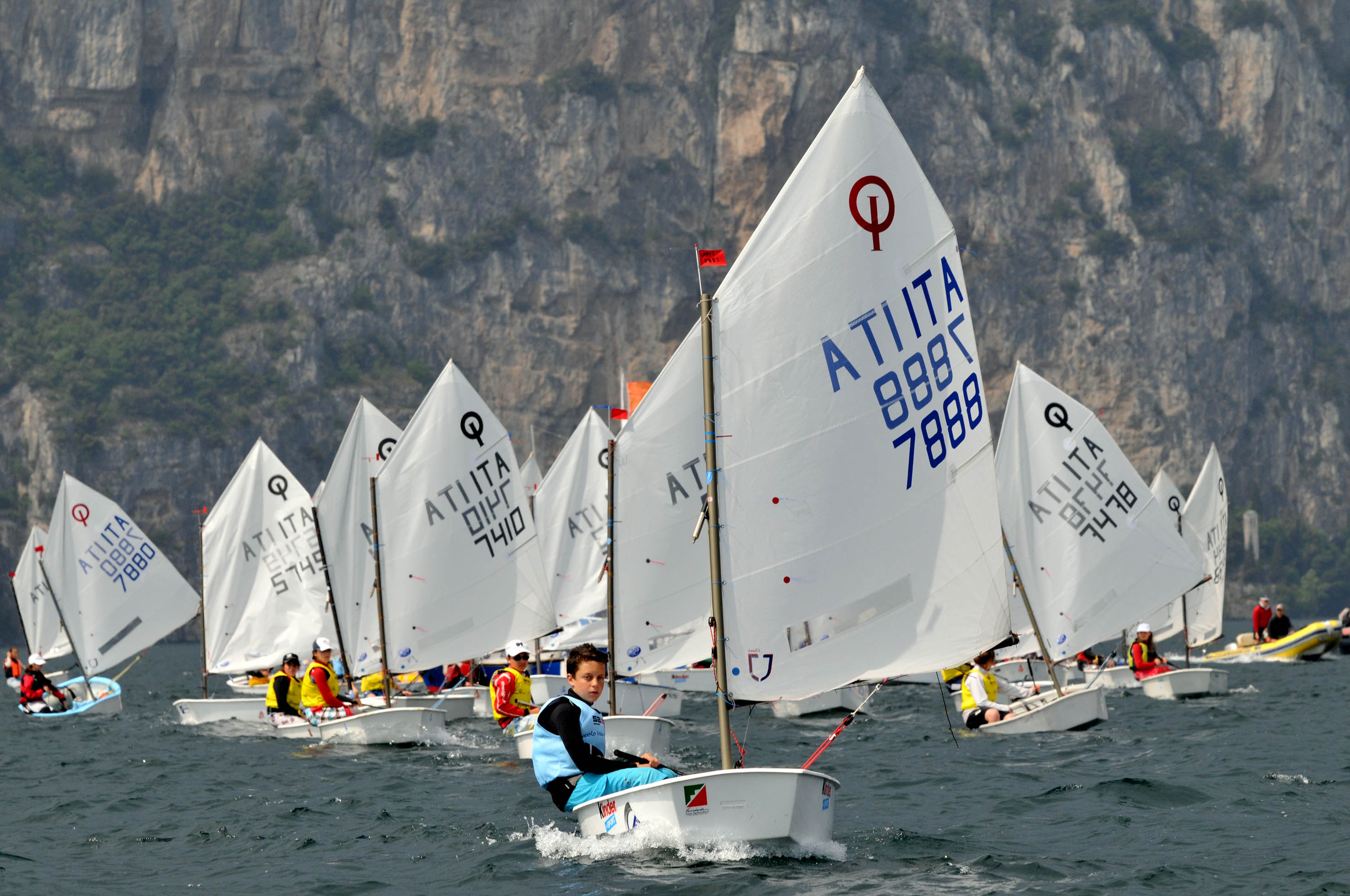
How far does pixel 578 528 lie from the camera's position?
34.8m

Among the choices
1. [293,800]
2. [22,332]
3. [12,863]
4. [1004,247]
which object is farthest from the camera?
[1004,247]

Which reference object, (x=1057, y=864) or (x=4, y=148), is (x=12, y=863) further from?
(x=4, y=148)

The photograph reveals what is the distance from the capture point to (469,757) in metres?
20.8

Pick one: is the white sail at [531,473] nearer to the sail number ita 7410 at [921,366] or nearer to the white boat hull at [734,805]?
the sail number ita 7410 at [921,366]

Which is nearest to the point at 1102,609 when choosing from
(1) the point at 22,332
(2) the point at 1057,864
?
(2) the point at 1057,864

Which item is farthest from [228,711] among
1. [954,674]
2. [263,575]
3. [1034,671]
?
[1034,671]

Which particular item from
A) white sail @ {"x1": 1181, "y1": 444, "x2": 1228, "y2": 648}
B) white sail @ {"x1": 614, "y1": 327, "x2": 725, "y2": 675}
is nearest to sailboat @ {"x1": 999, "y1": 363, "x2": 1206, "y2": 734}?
white sail @ {"x1": 614, "y1": 327, "x2": 725, "y2": 675}

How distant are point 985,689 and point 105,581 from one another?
22803 millimetres

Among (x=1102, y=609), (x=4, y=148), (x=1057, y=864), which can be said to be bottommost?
(x=1057, y=864)

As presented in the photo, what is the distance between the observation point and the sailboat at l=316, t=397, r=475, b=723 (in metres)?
26.8

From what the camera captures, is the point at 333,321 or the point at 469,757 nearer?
the point at 469,757

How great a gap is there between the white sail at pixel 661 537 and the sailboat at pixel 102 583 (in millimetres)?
17555

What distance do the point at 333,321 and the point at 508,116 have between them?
839 inches

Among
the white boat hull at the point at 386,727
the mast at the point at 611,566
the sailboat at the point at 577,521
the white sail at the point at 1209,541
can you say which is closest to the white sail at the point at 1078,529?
the mast at the point at 611,566
